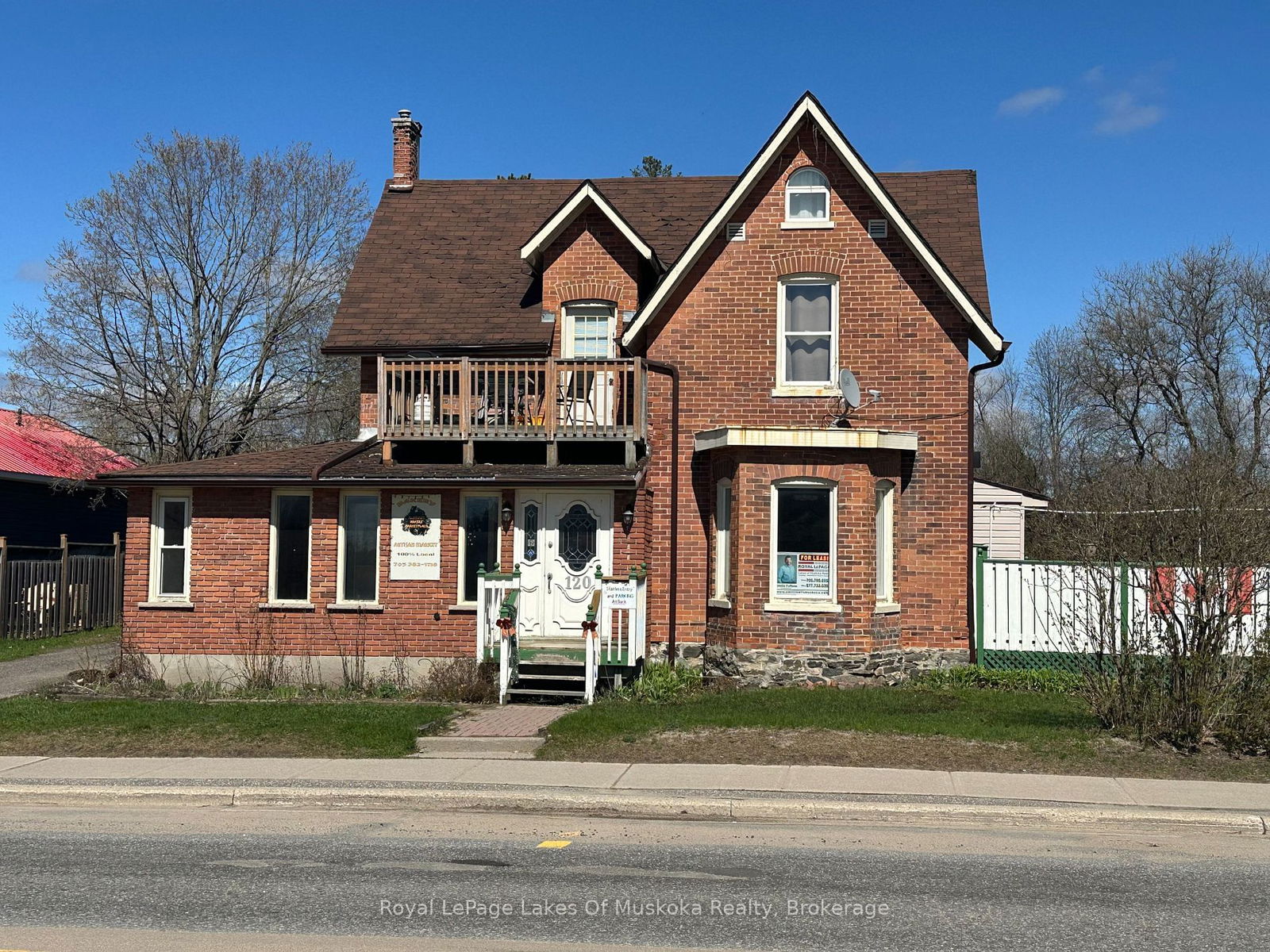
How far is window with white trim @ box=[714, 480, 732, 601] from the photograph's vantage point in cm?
1786

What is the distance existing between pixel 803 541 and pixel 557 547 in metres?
3.77

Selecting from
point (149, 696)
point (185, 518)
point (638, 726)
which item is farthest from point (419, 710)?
point (185, 518)

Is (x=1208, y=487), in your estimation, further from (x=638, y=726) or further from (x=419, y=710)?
(x=419, y=710)

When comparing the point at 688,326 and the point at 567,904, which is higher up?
the point at 688,326

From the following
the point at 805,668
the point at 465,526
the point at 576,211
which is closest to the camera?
the point at 805,668

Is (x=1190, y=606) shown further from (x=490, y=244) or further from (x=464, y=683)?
(x=490, y=244)

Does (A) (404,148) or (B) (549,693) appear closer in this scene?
(B) (549,693)

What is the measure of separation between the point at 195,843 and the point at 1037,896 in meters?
6.28

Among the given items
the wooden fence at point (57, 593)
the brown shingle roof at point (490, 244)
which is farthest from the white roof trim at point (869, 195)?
the wooden fence at point (57, 593)

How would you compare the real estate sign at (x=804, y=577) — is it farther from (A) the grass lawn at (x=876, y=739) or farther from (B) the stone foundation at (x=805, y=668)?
(A) the grass lawn at (x=876, y=739)

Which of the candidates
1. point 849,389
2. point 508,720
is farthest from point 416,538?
point 849,389

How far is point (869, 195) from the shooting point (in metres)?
18.1

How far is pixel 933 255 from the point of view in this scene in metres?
17.7

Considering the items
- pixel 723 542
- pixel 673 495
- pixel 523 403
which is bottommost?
pixel 723 542
